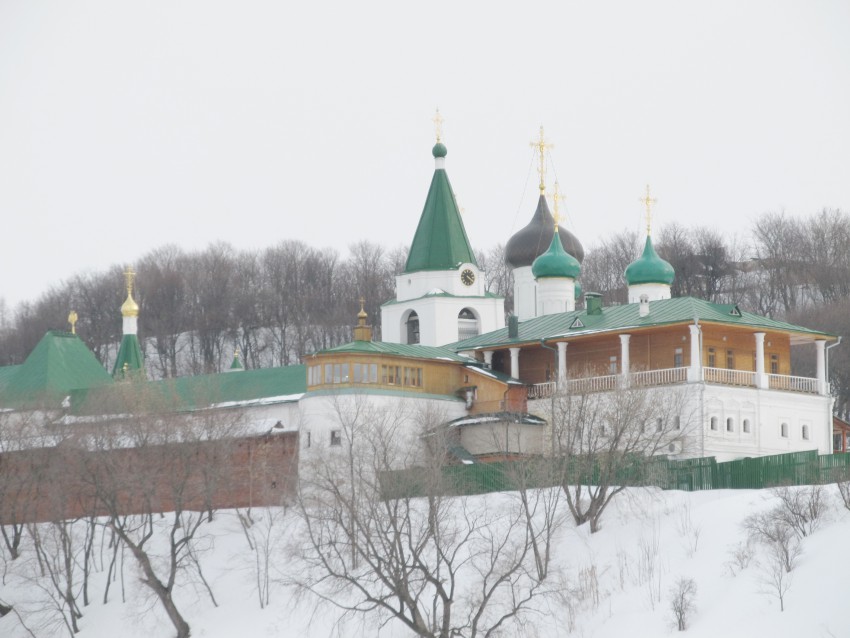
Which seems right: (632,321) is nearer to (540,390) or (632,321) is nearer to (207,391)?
(540,390)

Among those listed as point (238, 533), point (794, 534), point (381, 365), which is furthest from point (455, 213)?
point (794, 534)

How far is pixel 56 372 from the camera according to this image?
58688mm

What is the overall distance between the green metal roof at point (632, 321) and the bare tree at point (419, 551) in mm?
7595

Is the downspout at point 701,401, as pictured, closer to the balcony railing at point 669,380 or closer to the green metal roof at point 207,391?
the balcony railing at point 669,380

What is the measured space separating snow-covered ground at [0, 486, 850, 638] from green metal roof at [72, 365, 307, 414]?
15.4ft

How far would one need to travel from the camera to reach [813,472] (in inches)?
1583

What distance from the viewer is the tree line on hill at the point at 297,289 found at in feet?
245

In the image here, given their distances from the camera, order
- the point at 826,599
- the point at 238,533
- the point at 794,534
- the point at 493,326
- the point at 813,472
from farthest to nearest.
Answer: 1. the point at 493,326
2. the point at 238,533
3. the point at 813,472
4. the point at 794,534
5. the point at 826,599

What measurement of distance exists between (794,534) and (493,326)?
2420 cm

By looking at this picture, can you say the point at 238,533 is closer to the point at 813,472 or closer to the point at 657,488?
the point at 657,488

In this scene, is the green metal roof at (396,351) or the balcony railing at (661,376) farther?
the green metal roof at (396,351)

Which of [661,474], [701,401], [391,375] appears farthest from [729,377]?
[391,375]

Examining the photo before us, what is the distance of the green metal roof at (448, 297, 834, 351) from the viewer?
48750 millimetres

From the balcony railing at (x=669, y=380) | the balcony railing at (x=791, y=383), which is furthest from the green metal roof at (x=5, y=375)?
the balcony railing at (x=791, y=383)
